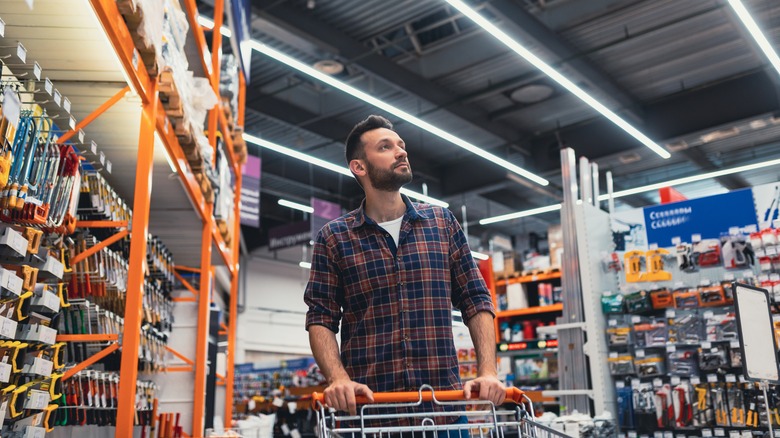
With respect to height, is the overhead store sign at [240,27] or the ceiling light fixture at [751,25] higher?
the ceiling light fixture at [751,25]

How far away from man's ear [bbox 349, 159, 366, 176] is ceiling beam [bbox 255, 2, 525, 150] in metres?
6.84

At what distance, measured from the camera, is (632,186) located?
1720cm

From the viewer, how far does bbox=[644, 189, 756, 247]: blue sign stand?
6.09 m

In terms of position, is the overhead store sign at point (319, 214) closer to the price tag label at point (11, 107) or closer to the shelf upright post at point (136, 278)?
the shelf upright post at point (136, 278)

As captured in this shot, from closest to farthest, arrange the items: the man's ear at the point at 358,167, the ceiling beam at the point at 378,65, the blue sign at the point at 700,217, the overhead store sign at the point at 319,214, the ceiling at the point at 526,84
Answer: the man's ear at the point at 358,167, the blue sign at the point at 700,217, the ceiling beam at the point at 378,65, the ceiling at the point at 526,84, the overhead store sign at the point at 319,214

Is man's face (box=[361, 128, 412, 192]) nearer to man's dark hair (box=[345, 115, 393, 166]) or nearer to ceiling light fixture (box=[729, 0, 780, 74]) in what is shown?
man's dark hair (box=[345, 115, 393, 166])

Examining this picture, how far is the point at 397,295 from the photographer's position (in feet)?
7.60

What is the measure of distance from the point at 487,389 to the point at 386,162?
850mm

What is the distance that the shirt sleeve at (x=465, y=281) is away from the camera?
7.86ft

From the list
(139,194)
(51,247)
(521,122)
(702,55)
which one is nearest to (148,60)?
(139,194)

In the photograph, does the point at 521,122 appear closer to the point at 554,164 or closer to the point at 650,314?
the point at 554,164

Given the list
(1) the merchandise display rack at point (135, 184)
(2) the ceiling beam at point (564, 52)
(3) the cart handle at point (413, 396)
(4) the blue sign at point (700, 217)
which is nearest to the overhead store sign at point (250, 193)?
(2) the ceiling beam at point (564, 52)

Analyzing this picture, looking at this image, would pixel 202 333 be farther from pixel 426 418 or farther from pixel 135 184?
pixel 426 418

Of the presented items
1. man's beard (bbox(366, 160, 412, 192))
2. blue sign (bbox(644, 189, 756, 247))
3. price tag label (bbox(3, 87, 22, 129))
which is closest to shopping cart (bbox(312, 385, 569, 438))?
man's beard (bbox(366, 160, 412, 192))
